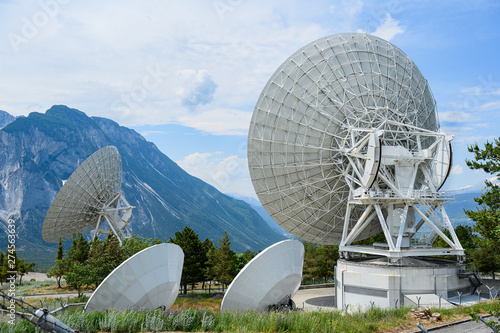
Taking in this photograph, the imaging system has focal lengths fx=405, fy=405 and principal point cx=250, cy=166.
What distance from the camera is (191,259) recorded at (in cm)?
4350

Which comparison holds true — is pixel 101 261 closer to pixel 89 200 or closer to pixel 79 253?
pixel 89 200

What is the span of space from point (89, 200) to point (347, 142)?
2936 centimetres

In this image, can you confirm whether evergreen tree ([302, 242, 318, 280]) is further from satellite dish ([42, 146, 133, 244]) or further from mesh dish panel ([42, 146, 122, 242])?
mesh dish panel ([42, 146, 122, 242])

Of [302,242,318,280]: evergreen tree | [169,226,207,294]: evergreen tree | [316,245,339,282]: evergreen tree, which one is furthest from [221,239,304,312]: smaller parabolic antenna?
[316,245,339,282]: evergreen tree

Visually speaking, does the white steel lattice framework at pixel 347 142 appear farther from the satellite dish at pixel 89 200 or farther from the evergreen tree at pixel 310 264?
the satellite dish at pixel 89 200

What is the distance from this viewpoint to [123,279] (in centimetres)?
1708

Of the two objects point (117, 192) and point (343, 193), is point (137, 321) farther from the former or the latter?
point (117, 192)

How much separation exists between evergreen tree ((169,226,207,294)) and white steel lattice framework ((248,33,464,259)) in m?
15.1

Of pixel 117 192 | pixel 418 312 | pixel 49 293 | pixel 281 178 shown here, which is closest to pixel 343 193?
pixel 281 178

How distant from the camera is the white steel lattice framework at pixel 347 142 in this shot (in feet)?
98.6

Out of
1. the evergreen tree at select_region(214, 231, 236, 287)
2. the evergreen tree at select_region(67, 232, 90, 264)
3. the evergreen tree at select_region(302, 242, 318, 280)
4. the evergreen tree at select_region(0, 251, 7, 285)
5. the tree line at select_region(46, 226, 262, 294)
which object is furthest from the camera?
the evergreen tree at select_region(67, 232, 90, 264)

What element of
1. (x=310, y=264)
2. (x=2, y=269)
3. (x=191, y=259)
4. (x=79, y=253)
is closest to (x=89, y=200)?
(x=79, y=253)

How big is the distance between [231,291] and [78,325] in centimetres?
641

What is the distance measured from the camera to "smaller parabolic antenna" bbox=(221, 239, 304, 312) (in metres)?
18.2
